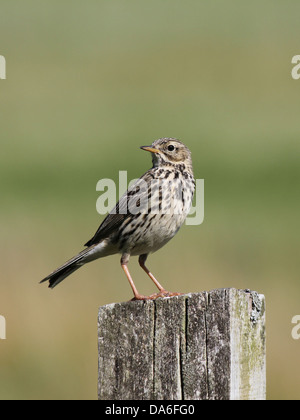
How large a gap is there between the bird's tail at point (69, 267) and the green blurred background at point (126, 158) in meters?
2.36

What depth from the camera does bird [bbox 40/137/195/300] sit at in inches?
355

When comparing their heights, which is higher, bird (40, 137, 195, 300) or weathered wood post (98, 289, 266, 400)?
bird (40, 137, 195, 300)

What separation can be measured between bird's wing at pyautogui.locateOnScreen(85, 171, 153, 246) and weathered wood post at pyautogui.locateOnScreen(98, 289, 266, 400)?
3381 mm

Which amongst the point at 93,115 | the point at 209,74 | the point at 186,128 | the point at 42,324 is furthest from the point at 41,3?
the point at 42,324

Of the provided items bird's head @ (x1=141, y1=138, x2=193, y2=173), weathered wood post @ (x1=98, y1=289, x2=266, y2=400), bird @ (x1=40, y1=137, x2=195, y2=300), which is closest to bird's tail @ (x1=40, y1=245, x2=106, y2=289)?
bird @ (x1=40, y1=137, x2=195, y2=300)

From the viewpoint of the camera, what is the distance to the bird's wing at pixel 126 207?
920 cm

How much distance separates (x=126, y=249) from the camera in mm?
9352

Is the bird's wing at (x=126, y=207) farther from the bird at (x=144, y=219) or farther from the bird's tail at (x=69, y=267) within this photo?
the bird's tail at (x=69, y=267)

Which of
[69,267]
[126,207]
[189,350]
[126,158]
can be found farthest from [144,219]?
[126,158]

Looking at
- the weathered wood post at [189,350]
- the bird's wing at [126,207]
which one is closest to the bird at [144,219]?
the bird's wing at [126,207]

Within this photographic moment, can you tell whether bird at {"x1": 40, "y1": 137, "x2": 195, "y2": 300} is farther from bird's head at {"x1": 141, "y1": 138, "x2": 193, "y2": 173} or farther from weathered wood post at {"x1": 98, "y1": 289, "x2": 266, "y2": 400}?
weathered wood post at {"x1": 98, "y1": 289, "x2": 266, "y2": 400}

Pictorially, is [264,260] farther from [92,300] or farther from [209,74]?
[209,74]

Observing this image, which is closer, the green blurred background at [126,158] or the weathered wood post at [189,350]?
the weathered wood post at [189,350]

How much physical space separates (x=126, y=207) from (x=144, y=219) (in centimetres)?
24
